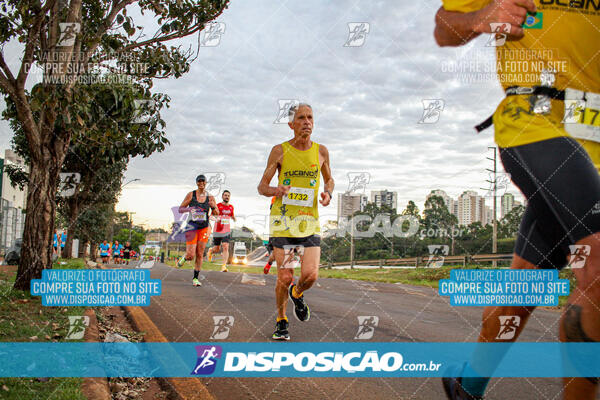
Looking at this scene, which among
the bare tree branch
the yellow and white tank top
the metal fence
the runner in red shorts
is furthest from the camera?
the metal fence

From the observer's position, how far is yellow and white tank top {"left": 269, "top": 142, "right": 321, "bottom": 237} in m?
3.64

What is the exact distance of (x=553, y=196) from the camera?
5.15ft

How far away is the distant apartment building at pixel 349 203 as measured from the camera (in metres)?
4.14

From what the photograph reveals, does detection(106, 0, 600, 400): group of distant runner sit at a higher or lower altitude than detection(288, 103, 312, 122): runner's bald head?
lower

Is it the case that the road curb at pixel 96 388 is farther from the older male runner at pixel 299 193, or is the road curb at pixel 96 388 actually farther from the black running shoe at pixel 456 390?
the black running shoe at pixel 456 390

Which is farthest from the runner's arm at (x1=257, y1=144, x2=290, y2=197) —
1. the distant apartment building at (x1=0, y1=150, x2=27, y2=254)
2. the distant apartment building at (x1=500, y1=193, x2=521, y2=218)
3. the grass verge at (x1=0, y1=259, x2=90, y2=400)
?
the distant apartment building at (x1=0, y1=150, x2=27, y2=254)

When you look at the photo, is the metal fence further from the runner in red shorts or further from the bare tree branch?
the bare tree branch

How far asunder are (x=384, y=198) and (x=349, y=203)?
404 millimetres

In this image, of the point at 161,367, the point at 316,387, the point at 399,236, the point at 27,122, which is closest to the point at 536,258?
the point at 399,236

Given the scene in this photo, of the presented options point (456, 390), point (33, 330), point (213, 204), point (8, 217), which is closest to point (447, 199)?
point (456, 390)

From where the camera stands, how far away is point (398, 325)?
5.26 metres

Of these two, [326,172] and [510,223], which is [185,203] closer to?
[326,172]

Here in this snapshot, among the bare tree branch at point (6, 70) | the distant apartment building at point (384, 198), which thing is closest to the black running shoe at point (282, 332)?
the distant apartment building at point (384, 198)

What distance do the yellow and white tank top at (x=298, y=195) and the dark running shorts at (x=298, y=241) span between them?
43 millimetres
